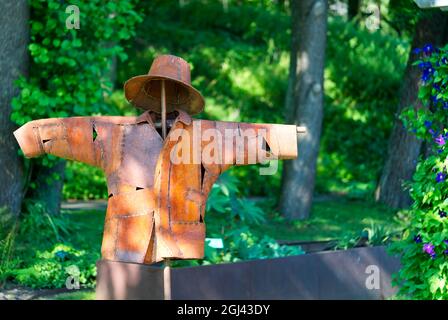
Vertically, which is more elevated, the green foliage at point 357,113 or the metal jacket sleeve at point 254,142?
the green foliage at point 357,113

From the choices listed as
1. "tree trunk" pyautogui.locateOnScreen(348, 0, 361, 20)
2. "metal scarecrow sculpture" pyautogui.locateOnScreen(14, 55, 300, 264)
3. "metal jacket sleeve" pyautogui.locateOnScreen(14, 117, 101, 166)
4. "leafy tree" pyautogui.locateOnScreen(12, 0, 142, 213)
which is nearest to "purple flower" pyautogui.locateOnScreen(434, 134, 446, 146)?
"metal scarecrow sculpture" pyautogui.locateOnScreen(14, 55, 300, 264)

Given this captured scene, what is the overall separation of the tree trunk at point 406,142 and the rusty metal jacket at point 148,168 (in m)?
6.15

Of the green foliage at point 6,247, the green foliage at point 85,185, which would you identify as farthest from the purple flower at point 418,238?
the green foliage at point 85,185

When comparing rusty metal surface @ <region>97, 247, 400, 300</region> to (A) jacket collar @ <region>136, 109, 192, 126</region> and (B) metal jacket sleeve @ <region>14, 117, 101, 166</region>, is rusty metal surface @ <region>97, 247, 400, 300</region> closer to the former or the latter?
(B) metal jacket sleeve @ <region>14, 117, 101, 166</region>

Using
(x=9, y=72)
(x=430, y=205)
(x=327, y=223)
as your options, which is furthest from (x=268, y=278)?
(x=327, y=223)

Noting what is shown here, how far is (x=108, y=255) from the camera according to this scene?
6.16 m

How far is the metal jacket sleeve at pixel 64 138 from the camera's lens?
6273 millimetres

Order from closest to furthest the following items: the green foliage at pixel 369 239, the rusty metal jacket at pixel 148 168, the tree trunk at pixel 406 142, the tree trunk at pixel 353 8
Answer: the rusty metal jacket at pixel 148 168 < the green foliage at pixel 369 239 < the tree trunk at pixel 406 142 < the tree trunk at pixel 353 8

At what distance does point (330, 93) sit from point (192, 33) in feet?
11.4

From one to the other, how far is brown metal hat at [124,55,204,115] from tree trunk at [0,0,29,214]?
2742 mm

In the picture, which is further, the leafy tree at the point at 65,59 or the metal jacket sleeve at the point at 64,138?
the leafy tree at the point at 65,59

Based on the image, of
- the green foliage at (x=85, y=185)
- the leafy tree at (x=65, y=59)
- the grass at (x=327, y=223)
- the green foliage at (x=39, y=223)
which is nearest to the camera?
the leafy tree at (x=65, y=59)

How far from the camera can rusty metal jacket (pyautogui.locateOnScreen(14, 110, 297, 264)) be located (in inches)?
239

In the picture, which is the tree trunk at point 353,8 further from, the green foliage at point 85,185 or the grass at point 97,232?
the green foliage at point 85,185
